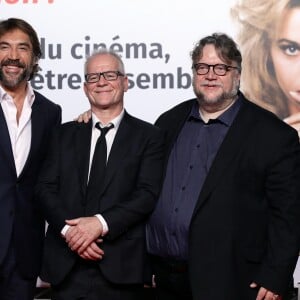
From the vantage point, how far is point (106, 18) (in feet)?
12.7

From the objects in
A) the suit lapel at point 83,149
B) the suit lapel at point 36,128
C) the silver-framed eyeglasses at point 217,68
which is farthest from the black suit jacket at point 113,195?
the silver-framed eyeglasses at point 217,68

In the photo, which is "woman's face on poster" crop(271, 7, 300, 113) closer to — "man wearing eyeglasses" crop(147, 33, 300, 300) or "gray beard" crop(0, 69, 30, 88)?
"man wearing eyeglasses" crop(147, 33, 300, 300)

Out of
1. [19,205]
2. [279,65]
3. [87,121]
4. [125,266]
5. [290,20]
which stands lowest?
[125,266]

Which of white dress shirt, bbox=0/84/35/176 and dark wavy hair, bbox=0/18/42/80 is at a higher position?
dark wavy hair, bbox=0/18/42/80

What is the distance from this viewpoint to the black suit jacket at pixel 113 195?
9.60 ft

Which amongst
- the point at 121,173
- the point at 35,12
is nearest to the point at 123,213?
the point at 121,173

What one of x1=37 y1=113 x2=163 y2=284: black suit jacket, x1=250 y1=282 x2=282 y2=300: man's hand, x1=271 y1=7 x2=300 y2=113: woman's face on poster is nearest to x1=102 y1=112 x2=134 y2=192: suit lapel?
x1=37 y1=113 x2=163 y2=284: black suit jacket

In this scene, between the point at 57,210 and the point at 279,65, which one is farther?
the point at 279,65

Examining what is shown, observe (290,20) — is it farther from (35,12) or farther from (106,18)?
(35,12)

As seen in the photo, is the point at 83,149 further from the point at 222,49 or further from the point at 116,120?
the point at 222,49

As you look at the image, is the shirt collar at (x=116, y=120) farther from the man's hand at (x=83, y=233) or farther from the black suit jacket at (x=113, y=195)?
the man's hand at (x=83, y=233)

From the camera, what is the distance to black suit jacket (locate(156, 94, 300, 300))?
284cm

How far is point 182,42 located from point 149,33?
7.3 inches

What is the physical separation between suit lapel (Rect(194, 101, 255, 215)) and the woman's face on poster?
86cm
